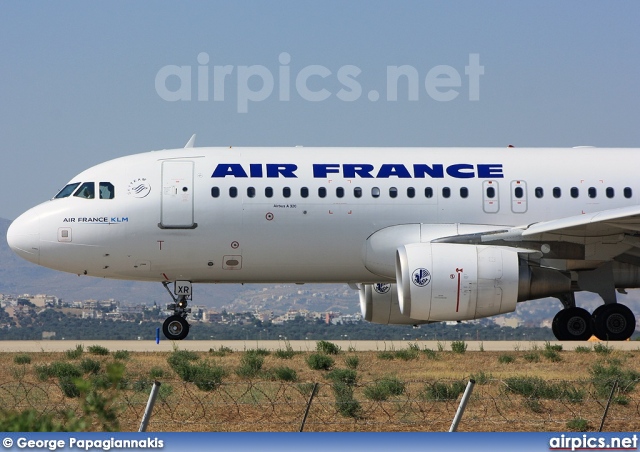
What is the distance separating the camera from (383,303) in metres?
28.7

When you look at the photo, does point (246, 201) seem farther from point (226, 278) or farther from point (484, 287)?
point (484, 287)

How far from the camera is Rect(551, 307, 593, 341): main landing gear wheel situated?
26.1 meters

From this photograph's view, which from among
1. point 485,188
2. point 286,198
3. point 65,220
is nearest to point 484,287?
point 485,188

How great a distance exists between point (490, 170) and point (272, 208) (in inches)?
192

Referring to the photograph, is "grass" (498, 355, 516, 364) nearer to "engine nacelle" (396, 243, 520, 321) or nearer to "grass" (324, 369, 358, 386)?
"engine nacelle" (396, 243, 520, 321)

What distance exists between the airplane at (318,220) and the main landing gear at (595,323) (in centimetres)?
3

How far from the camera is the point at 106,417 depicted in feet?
30.5

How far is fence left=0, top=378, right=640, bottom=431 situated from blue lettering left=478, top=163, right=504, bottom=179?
309 inches

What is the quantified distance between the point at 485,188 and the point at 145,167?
24.0 ft

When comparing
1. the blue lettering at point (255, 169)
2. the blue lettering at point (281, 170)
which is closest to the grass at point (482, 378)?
the blue lettering at point (281, 170)

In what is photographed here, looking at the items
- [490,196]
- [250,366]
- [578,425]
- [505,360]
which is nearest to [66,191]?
[250,366]

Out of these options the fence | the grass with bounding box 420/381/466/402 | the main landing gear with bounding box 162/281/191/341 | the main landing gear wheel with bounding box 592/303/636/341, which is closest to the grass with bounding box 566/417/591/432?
the fence

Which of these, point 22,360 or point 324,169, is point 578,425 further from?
point 324,169

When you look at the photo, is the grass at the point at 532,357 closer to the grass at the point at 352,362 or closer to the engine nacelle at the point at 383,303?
the grass at the point at 352,362
